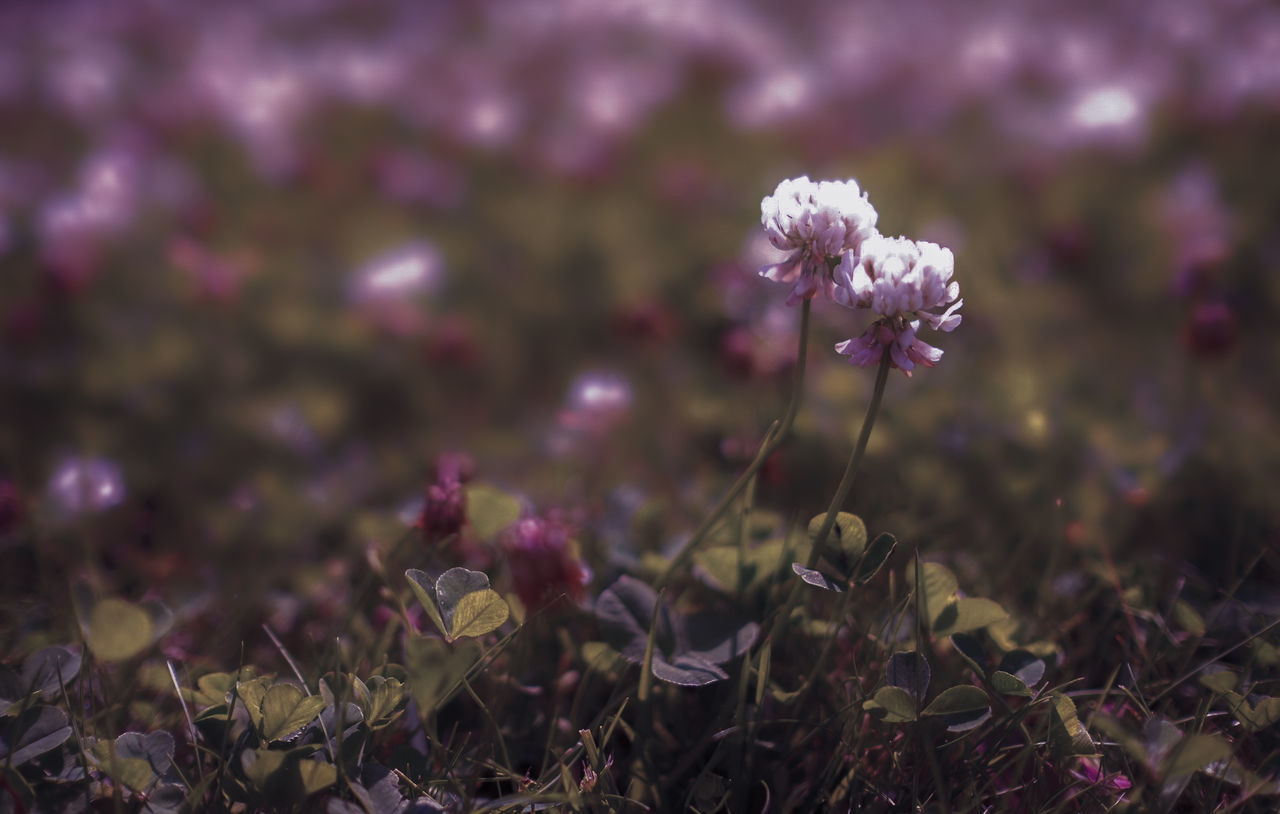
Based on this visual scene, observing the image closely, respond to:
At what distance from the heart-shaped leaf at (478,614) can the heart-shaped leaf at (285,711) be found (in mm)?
148

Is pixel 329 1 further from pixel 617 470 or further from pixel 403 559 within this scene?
pixel 403 559

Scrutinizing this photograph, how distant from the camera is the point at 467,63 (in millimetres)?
3848

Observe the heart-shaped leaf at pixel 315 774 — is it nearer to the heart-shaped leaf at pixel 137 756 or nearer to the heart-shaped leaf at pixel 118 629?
the heart-shaped leaf at pixel 137 756

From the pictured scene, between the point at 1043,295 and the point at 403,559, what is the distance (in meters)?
1.82

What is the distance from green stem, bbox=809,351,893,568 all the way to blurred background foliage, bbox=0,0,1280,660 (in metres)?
0.34

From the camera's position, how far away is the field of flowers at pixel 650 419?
85 centimetres

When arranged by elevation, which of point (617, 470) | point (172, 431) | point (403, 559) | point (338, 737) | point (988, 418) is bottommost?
point (172, 431)

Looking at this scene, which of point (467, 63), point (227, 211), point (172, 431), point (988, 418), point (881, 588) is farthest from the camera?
point (467, 63)

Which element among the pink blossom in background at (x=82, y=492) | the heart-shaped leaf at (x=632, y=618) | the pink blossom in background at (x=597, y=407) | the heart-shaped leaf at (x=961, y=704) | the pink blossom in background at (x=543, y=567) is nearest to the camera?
the heart-shaped leaf at (x=961, y=704)

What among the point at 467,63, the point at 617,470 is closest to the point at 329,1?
the point at 467,63

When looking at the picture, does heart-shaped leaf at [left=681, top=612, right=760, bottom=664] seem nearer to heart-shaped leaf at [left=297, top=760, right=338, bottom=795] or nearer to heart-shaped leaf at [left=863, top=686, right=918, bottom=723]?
heart-shaped leaf at [left=863, top=686, right=918, bottom=723]

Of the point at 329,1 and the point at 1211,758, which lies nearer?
the point at 1211,758

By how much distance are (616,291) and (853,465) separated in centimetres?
163

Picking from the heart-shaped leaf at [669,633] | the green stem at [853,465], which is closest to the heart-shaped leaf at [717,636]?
the heart-shaped leaf at [669,633]
